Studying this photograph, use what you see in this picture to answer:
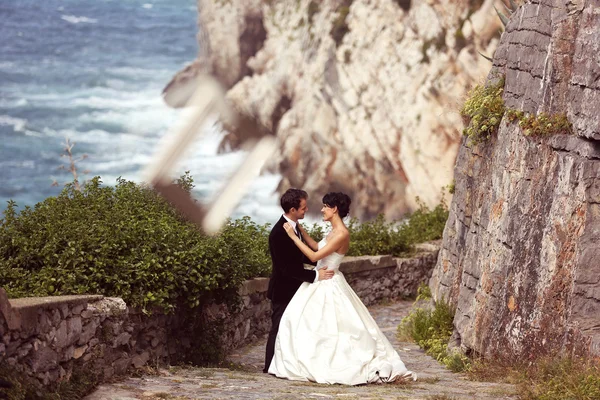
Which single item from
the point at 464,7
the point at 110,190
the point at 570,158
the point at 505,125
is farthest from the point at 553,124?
the point at 464,7

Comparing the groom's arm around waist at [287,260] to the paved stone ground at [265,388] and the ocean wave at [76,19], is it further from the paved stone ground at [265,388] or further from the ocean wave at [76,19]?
the ocean wave at [76,19]

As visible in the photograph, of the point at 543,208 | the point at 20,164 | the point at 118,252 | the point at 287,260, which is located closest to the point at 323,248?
the point at 287,260

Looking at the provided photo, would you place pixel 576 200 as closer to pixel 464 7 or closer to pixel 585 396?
pixel 585 396

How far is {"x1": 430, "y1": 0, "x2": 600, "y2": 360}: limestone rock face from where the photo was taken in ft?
25.6

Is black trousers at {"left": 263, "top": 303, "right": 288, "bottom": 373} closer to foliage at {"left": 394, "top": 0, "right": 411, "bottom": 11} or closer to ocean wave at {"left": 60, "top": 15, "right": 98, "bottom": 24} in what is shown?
foliage at {"left": 394, "top": 0, "right": 411, "bottom": 11}

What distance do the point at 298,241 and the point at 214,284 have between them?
0.99 metres

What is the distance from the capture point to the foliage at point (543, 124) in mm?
8070

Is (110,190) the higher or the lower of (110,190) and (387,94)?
the lower

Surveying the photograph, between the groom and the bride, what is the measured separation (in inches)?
4.1

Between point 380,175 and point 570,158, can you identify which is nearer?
point 570,158

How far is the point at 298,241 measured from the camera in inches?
334

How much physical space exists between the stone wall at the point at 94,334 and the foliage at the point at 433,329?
2190mm

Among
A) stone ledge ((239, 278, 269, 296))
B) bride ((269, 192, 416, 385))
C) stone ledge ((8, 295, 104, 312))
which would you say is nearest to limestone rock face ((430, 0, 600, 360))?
bride ((269, 192, 416, 385))

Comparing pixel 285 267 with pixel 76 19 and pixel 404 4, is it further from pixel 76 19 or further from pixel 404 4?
pixel 76 19
